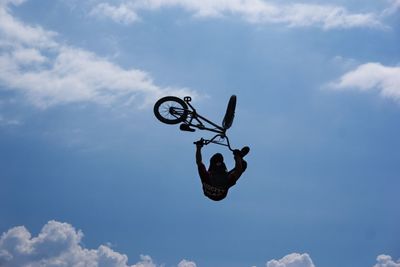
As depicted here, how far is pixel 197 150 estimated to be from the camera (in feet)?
69.7

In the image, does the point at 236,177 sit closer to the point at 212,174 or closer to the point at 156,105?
the point at 212,174

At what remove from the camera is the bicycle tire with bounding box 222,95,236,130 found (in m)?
22.8

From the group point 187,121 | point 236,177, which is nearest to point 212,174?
point 236,177

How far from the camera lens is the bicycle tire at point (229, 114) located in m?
22.8

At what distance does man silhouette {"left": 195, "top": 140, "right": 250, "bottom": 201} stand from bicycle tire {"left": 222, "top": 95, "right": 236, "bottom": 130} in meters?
1.60

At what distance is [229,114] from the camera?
901 inches

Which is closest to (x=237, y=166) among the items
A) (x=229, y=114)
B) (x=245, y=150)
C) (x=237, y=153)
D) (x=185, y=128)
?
(x=237, y=153)

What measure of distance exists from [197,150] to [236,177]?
1.71 meters

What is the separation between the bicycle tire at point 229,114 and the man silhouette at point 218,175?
1.60m

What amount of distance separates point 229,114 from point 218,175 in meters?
2.72

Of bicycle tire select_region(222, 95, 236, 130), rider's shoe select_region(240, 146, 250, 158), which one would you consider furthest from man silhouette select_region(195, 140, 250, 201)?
bicycle tire select_region(222, 95, 236, 130)

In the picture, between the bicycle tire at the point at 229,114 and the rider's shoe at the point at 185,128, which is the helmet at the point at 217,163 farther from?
the rider's shoe at the point at 185,128

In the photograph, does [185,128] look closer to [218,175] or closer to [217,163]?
[217,163]

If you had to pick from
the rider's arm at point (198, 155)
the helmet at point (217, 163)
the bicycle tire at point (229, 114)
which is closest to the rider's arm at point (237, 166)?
the helmet at point (217, 163)
